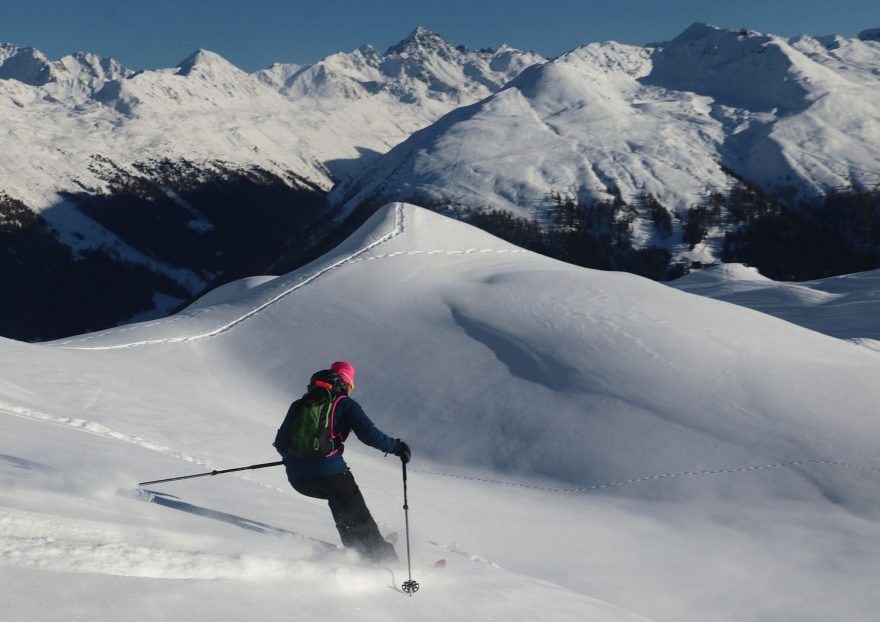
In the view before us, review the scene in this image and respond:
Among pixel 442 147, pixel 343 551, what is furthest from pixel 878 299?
pixel 442 147

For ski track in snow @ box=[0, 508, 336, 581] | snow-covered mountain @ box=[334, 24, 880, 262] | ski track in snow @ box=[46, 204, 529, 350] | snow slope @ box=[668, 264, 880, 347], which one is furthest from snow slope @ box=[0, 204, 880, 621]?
snow-covered mountain @ box=[334, 24, 880, 262]

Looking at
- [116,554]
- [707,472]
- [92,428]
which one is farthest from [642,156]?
[116,554]

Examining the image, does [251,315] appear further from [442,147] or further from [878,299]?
[442,147]

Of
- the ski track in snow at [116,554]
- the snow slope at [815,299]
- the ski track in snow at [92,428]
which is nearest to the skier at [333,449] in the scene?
the ski track in snow at [116,554]

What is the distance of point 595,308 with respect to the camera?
22844mm

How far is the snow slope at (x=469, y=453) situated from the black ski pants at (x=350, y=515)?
38 centimetres

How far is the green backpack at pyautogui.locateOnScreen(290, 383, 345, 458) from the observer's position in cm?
783

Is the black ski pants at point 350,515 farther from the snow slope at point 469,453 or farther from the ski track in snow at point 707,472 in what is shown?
the ski track in snow at point 707,472

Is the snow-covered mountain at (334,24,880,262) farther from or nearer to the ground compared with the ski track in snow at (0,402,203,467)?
farther from the ground

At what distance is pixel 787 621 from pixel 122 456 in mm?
9782

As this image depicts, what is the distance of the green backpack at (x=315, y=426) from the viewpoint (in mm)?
7828

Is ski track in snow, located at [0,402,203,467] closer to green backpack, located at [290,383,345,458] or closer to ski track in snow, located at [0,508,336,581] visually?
green backpack, located at [290,383,345,458]

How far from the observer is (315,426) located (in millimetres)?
7816

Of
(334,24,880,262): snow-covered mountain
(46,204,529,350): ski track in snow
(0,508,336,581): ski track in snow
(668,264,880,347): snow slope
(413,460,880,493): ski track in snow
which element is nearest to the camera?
(0,508,336,581): ski track in snow
